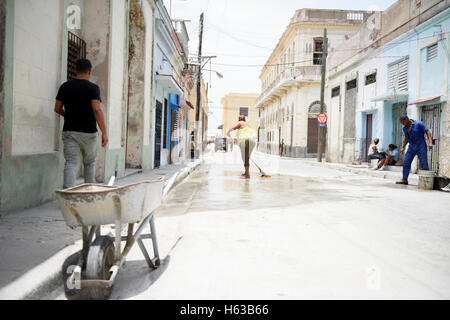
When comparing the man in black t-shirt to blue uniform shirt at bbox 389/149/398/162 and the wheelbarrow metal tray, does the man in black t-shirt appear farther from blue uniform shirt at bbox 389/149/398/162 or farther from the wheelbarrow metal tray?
blue uniform shirt at bbox 389/149/398/162

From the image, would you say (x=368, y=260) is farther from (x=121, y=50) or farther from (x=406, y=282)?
(x=121, y=50)

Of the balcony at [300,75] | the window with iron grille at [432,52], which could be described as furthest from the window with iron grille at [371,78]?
the balcony at [300,75]

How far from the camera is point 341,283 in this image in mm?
2779

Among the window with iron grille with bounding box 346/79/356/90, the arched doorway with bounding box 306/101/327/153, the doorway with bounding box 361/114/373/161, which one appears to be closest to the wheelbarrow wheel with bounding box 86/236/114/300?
the doorway with bounding box 361/114/373/161

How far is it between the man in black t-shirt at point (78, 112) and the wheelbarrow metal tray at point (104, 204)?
2054 millimetres

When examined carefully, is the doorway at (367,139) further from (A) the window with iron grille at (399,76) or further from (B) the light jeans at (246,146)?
(B) the light jeans at (246,146)

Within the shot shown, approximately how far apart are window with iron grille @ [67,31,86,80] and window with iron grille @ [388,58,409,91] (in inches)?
490

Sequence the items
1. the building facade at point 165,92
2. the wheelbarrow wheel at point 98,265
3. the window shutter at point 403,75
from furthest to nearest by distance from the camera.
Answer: the window shutter at point 403,75 < the building facade at point 165,92 < the wheelbarrow wheel at point 98,265

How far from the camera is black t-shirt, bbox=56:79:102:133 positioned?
4.48 meters

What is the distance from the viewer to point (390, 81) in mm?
17156

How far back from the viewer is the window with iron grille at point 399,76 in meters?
15.8

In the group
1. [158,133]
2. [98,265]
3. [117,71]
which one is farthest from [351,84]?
[98,265]
